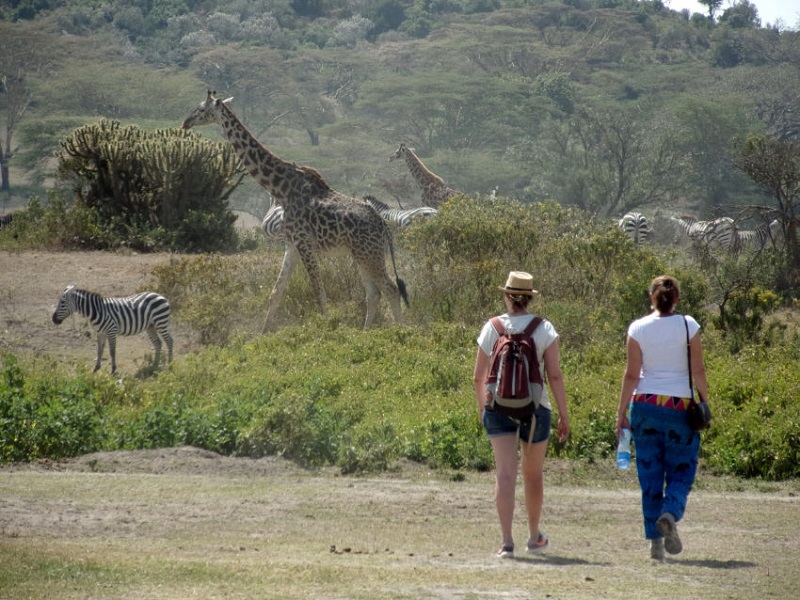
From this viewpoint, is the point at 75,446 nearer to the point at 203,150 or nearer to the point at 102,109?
the point at 203,150

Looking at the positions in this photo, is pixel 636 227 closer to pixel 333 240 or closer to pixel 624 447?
pixel 333 240

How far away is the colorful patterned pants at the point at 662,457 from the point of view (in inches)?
285

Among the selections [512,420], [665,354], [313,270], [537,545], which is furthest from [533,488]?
[313,270]

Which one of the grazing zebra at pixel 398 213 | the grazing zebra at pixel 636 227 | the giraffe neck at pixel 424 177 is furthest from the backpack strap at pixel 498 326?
the grazing zebra at pixel 636 227

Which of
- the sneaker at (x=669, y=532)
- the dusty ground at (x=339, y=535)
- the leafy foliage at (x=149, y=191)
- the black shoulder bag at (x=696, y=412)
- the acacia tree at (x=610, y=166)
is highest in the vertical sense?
the acacia tree at (x=610, y=166)

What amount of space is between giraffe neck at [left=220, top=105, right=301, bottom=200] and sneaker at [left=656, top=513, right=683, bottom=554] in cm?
1206

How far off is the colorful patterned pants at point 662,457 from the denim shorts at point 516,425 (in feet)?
1.69

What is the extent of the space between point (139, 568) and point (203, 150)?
62.1ft

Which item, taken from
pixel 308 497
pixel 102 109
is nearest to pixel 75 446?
pixel 308 497

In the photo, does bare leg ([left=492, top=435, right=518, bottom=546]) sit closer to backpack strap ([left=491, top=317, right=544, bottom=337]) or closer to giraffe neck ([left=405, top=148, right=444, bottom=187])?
backpack strap ([left=491, top=317, right=544, bottom=337])

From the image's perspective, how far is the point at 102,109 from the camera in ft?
189

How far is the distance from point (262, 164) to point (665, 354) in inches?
482

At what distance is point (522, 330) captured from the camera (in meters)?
7.21

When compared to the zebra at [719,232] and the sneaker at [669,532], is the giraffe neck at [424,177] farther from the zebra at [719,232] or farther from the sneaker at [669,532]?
the sneaker at [669,532]
